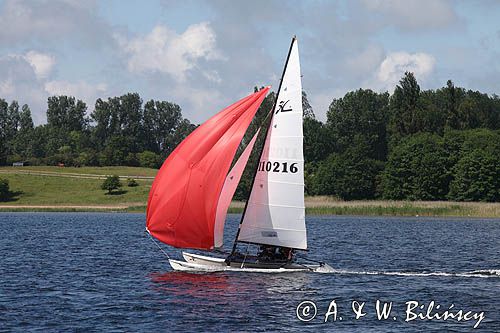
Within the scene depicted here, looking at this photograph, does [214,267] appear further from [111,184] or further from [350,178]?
[111,184]

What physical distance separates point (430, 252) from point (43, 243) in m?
29.7

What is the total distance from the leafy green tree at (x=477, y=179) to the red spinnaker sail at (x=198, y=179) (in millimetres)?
91181

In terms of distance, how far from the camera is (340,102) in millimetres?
190875

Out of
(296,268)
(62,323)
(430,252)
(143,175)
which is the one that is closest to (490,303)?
(296,268)

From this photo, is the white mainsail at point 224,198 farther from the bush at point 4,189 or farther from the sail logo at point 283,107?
the bush at point 4,189

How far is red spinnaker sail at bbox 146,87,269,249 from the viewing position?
1549 inches

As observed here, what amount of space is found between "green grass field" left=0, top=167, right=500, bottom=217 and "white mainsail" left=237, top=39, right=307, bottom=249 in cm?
6404

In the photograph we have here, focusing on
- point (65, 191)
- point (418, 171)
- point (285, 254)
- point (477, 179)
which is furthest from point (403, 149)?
point (285, 254)

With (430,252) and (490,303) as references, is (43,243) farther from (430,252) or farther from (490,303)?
(490,303)

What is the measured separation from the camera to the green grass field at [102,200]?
104188 millimetres

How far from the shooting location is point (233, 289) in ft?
120

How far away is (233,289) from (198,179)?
19.1ft

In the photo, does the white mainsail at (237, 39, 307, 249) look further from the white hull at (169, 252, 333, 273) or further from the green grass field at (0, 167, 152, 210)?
the green grass field at (0, 167, 152, 210)

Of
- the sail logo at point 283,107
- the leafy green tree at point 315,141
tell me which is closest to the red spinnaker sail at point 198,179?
the sail logo at point 283,107
